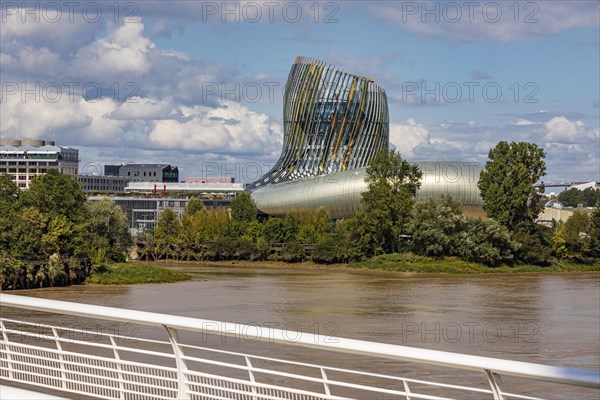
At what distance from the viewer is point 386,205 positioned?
62.7 meters

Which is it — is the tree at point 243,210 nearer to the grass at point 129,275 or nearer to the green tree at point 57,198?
the grass at point 129,275

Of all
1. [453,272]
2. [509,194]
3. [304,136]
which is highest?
[304,136]

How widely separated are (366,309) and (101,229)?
76.4 ft

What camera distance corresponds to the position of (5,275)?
38.0 metres

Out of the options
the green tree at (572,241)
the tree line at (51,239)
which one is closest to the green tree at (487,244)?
the green tree at (572,241)

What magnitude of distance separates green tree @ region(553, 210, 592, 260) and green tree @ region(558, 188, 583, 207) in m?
108

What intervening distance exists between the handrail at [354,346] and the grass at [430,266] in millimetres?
50964

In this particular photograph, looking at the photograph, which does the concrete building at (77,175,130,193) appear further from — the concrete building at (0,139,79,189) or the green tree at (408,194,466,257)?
the green tree at (408,194,466,257)

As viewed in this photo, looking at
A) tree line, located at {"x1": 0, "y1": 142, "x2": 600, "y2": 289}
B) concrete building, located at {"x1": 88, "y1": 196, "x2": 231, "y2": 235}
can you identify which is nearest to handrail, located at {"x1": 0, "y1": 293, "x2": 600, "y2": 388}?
tree line, located at {"x1": 0, "y1": 142, "x2": 600, "y2": 289}

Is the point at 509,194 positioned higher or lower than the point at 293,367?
higher

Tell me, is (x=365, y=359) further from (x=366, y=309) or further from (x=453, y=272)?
(x=453, y=272)

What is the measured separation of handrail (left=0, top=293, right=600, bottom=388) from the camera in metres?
6.54

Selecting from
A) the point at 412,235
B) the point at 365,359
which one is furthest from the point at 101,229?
the point at 365,359

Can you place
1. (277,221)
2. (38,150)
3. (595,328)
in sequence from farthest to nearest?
(38,150), (277,221), (595,328)
